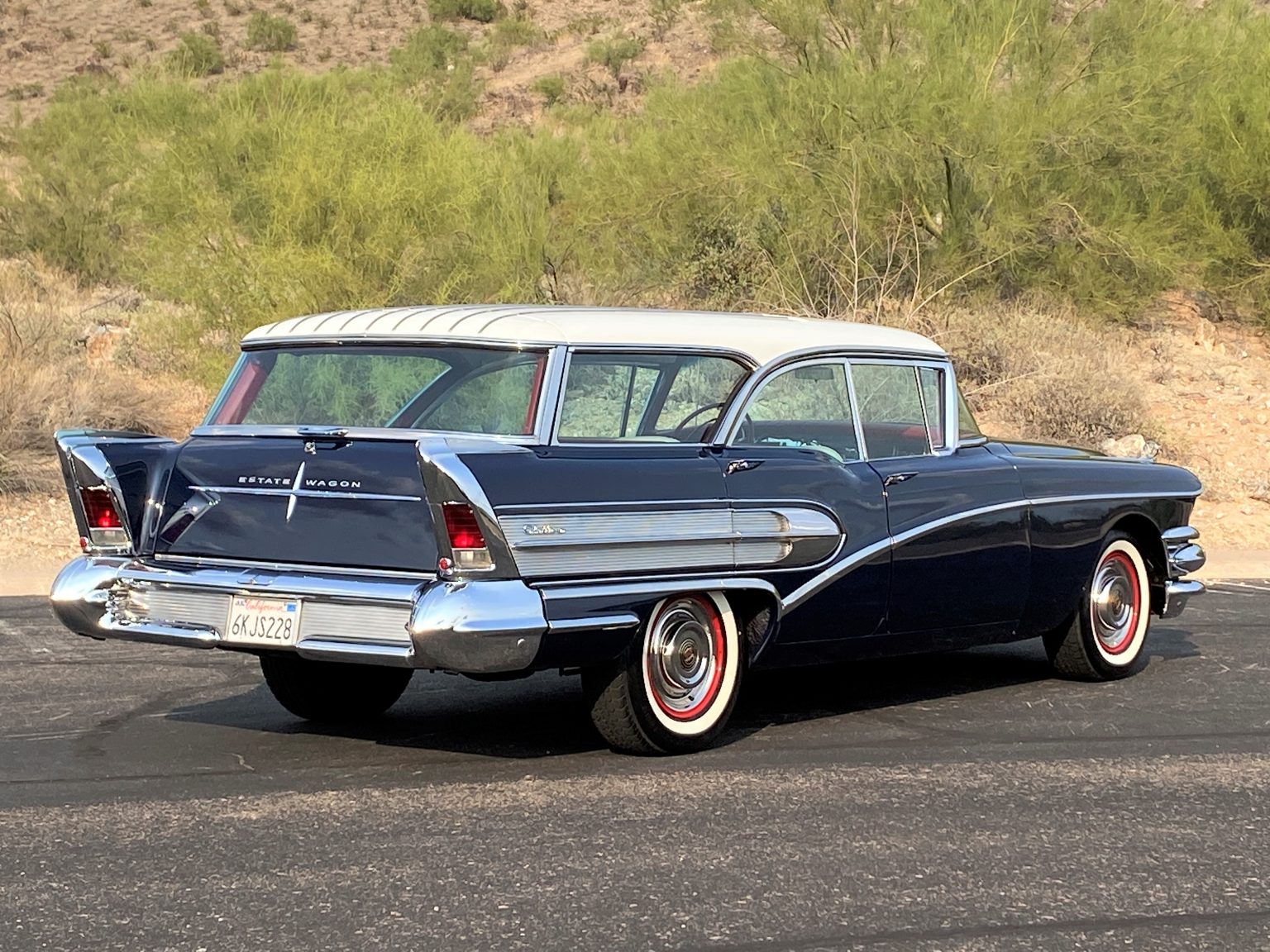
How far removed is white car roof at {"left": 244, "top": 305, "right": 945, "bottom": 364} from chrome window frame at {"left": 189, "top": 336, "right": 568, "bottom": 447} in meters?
0.02

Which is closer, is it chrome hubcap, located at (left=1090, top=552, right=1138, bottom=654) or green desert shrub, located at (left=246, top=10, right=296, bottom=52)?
chrome hubcap, located at (left=1090, top=552, right=1138, bottom=654)

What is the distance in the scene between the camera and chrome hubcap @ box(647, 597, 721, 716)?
6625 millimetres

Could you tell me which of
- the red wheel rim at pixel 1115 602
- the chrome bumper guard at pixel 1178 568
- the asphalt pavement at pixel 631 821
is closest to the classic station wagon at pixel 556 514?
the asphalt pavement at pixel 631 821

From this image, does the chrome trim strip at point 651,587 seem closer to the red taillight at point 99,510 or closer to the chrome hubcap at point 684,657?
the chrome hubcap at point 684,657

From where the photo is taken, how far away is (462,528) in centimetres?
602

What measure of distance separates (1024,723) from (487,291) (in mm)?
13275

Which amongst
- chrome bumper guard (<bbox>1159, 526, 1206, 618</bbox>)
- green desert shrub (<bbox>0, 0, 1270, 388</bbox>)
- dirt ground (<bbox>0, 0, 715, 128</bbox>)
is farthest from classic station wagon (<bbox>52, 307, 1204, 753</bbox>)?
dirt ground (<bbox>0, 0, 715, 128</bbox>)

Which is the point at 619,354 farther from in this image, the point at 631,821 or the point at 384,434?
the point at 631,821

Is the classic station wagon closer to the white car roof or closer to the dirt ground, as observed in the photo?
the white car roof

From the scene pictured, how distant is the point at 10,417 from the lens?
15.8m

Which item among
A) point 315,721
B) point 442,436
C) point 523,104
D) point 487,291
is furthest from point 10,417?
point 523,104

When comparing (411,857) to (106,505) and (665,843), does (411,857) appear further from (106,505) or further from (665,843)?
(106,505)

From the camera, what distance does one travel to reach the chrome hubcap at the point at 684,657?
662 centimetres

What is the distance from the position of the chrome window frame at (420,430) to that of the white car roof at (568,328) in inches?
0.7
